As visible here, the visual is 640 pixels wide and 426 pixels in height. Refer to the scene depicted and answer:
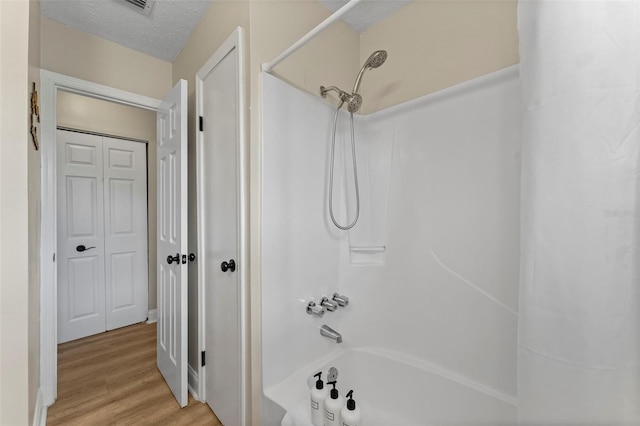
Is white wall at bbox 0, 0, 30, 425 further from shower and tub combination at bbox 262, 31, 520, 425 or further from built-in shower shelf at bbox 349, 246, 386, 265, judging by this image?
built-in shower shelf at bbox 349, 246, 386, 265

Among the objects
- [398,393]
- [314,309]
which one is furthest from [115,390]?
[398,393]

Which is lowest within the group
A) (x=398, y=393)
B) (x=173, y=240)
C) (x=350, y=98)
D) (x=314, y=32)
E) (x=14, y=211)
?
(x=398, y=393)

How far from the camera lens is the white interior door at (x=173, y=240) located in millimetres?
1619

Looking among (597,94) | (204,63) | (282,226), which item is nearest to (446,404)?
(282,226)

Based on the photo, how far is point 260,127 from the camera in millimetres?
1307

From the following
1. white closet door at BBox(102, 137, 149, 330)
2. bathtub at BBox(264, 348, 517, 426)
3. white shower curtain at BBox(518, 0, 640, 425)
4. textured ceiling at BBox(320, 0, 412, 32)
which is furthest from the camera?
white closet door at BBox(102, 137, 149, 330)

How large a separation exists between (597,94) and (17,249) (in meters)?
1.57

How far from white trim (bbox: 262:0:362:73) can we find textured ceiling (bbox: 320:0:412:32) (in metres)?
0.56

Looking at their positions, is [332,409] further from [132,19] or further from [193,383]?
[132,19]

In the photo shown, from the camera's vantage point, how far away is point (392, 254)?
1579mm

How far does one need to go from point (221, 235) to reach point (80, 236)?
6.85 feet

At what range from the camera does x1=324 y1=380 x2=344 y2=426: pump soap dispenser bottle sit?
104 centimetres

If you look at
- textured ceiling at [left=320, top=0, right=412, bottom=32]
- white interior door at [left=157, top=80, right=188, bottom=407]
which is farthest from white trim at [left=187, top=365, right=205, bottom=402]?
textured ceiling at [left=320, top=0, right=412, bottom=32]

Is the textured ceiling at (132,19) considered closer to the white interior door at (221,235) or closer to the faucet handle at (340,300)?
the white interior door at (221,235)
